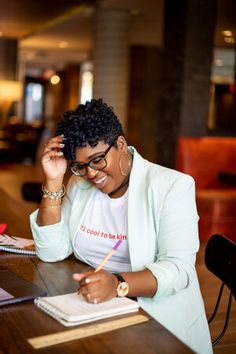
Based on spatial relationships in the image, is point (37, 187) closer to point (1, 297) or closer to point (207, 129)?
point (1, 297)

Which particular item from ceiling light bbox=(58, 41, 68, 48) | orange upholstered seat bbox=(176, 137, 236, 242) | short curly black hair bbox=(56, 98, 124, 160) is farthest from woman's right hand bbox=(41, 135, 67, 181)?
ceiling light bbox=(58, 41, 68, 48)

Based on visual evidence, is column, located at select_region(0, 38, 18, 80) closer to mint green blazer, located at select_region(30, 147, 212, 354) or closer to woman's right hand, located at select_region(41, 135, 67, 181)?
woman's right hand, located at select_region(41, 135, 67, 181)

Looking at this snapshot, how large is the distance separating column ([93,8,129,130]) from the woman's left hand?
7.31 metres

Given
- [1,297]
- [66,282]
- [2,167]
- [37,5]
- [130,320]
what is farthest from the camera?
[2,167]

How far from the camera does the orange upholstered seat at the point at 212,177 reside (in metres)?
5.46

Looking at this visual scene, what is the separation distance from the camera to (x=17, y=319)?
1.36 metres

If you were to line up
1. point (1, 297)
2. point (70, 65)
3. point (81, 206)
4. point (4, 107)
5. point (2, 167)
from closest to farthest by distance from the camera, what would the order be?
point (1, 297) < point (81, 206) < point (2, 167) < point (4, 107) < point (70, 65)

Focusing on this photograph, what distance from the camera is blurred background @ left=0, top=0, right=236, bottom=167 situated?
620 centimetres

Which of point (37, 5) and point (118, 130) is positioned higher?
point (37, 5)

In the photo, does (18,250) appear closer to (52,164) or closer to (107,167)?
(52,164)

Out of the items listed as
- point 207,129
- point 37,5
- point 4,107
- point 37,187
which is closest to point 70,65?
point 4,107

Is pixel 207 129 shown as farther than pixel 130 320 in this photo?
Yes

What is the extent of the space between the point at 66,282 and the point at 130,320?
0.40 metres

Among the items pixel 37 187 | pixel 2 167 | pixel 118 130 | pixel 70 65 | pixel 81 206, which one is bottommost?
pixel 2 167
